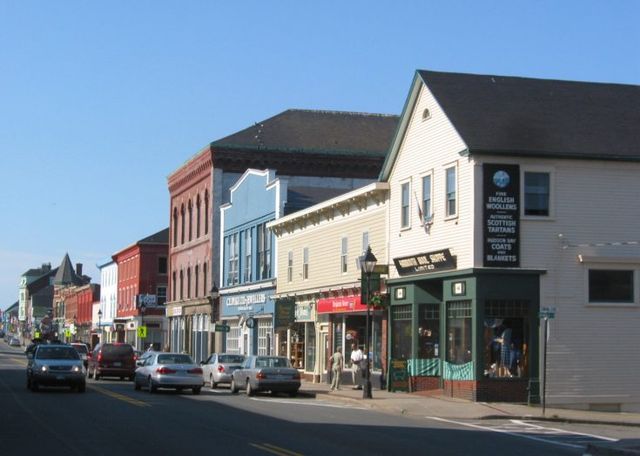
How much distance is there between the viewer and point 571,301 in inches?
1294

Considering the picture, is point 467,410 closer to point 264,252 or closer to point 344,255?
point 344,255

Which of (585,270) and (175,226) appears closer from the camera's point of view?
(585,270)

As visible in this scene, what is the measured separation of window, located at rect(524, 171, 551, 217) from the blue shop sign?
22.0 meters

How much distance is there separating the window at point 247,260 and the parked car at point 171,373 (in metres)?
18.7

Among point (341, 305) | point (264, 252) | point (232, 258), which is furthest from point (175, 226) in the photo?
point (341, 305)

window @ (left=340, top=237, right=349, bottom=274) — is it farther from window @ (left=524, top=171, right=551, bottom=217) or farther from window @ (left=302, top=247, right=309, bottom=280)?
window @ (left=524, top=171, right=551, bottom=217)

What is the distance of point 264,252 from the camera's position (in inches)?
2173

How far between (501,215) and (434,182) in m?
3.64

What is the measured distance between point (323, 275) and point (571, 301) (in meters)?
15.2

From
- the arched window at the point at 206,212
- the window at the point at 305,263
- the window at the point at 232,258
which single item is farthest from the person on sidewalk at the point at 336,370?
the arched window at the point at 206,212

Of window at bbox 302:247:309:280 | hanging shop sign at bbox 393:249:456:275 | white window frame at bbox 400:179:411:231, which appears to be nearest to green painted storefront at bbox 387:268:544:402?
hanging shop sign at bbox 393:249:456:275

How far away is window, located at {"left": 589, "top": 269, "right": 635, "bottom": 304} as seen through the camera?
33219 millimetres

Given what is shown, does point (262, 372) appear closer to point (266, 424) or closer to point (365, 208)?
point (365, 208)

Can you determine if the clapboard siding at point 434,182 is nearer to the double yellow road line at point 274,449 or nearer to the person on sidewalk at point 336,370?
the person on sidewalk at point 336,370
